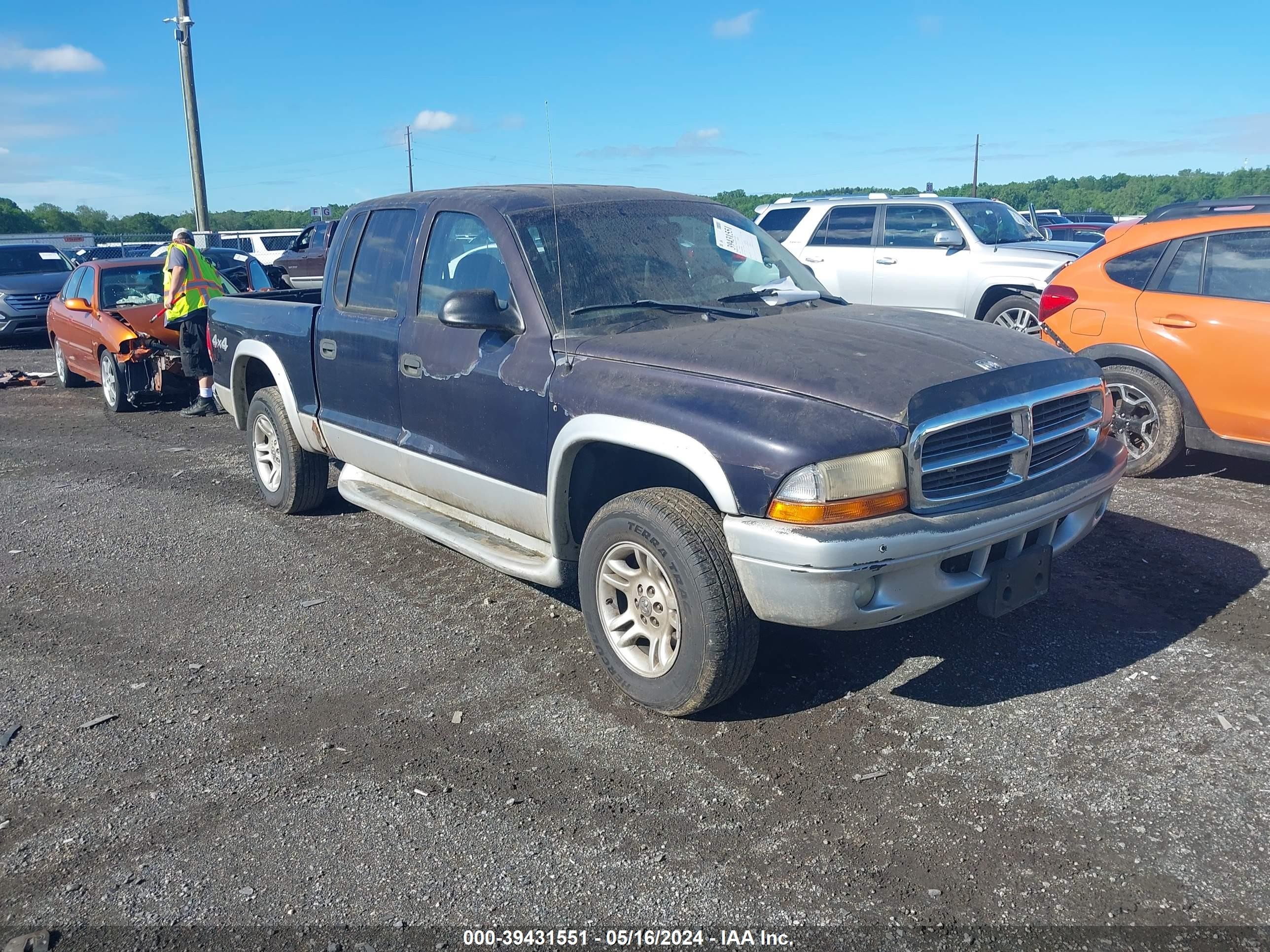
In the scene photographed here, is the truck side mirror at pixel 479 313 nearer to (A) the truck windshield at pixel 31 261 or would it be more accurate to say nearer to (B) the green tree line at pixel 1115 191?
(A) the truck windshield at pixel 31 261

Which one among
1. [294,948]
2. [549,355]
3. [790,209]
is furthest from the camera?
[790,209]

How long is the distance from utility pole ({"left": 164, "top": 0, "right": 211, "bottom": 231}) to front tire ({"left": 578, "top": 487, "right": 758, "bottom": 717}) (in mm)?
20326

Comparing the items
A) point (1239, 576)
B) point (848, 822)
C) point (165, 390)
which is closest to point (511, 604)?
point (848, 822)

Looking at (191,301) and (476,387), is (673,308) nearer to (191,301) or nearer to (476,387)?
(476,387)

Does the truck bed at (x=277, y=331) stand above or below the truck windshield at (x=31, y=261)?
below

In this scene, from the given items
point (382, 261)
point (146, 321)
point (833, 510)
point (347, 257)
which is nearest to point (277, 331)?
point (347, 257)

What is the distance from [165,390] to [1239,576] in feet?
31.7

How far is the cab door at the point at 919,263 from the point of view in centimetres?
1111

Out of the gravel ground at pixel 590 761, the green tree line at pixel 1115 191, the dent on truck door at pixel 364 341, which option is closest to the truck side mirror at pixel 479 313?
the dent on truck door at pixel 364 341

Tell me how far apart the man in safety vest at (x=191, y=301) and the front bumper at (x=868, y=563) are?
26.9 ft

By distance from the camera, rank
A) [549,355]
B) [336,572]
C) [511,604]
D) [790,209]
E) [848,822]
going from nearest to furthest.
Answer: [848,822], [549,355], [511,604], [336,572], [790,209]

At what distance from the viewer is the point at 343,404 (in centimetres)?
554

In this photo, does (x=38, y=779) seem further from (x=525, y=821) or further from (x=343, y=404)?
(x=343, y=404)

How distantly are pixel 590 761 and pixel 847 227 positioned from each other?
9797mm
